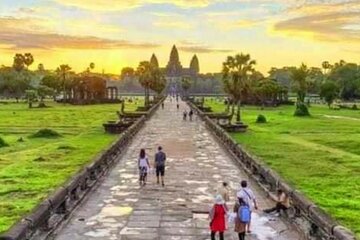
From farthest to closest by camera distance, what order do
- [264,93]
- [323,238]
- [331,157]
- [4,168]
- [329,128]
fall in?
[264,93], [329,128], [331,157], [4,168], [323,238]

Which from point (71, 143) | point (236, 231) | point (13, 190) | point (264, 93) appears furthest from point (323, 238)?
point (264, 93)

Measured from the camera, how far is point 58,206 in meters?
14.6

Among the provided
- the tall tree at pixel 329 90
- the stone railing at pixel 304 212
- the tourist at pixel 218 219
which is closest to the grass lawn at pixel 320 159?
the stone railing at pixel 304 212

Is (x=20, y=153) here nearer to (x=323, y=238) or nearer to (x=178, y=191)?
(x=178, y=191)

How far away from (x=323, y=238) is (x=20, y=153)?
25398 mm

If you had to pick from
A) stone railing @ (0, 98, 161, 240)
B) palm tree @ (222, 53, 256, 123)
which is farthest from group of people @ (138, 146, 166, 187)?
palm tree @ (222, 53, 256, 123)

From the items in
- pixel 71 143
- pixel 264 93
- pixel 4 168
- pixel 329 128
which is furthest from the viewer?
pixel 264 93

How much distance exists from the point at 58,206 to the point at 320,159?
19678 millimetres

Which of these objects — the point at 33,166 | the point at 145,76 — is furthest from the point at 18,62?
the point at 33,166

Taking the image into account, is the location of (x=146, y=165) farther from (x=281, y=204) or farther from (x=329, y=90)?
(x=329, y=90)

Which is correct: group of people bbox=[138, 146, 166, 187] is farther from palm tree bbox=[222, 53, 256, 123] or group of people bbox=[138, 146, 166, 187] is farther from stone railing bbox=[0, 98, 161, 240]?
palm tree bbox=[222, 53, 256, 123]

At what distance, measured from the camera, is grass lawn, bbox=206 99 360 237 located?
19316 millimetres

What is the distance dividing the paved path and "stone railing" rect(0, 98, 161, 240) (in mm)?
314

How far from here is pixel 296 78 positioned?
10519cm
